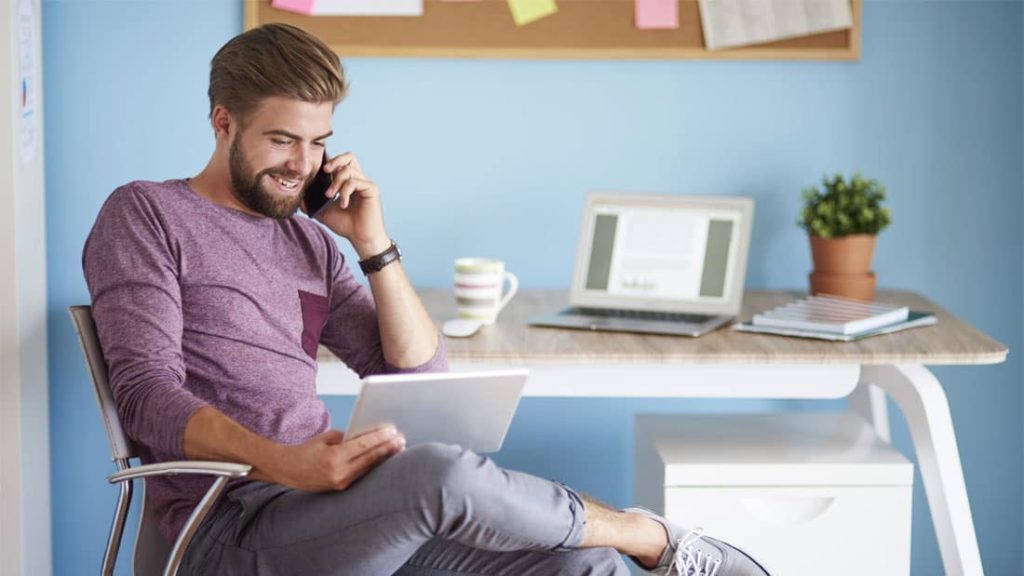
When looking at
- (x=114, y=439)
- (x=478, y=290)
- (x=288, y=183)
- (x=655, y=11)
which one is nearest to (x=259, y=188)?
(x=288, y=183)

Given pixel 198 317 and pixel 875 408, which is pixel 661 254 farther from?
pixel 198 317

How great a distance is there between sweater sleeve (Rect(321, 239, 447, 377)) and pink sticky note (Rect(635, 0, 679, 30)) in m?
0.89

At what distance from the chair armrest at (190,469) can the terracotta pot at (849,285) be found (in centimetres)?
133

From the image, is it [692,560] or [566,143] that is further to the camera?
[566,143]

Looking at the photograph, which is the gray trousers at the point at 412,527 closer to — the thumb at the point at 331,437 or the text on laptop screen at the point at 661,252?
the thumb at the point at 331,437

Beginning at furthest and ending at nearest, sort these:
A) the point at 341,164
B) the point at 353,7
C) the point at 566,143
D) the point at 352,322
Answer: the point at 566,143 → the point at 353,7 → the point at 352,322 → the point at 341,164

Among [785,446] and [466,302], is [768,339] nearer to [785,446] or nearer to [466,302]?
[785,446]

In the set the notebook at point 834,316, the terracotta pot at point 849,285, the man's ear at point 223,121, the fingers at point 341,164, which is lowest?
the notebook at point 834,316

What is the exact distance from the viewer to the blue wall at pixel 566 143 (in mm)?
2631

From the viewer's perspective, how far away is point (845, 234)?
2.51 metres

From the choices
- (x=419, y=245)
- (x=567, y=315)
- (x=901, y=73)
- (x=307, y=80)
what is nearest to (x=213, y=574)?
(x=307, y=80)

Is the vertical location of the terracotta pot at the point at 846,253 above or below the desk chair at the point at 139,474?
above

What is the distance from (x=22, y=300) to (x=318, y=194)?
74cm

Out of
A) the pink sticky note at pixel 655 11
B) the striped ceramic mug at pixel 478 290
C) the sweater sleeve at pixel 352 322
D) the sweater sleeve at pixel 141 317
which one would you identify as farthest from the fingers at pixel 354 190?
the pink sticky note at pixel 655 11
